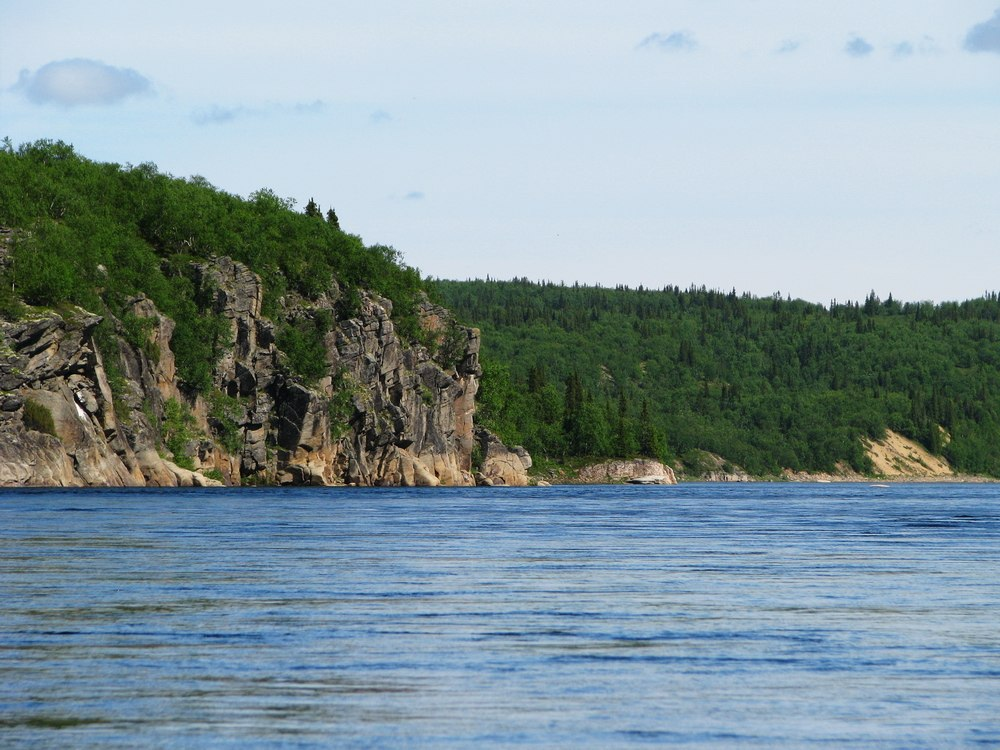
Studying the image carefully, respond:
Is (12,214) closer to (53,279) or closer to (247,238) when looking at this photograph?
(53,279)

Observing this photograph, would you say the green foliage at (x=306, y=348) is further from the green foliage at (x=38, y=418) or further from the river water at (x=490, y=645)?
the river water at (x=490, y=645)

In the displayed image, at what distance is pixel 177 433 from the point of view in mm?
131000

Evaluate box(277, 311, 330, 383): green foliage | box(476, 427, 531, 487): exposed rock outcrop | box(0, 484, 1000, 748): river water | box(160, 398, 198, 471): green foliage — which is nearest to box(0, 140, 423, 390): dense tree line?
box(277, 311, 330, 383): green foliage

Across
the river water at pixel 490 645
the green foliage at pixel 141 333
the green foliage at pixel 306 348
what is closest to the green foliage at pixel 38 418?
the green foliage at pixel 141 333

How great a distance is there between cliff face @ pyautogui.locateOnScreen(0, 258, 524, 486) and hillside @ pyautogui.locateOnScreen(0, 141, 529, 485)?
0.20m

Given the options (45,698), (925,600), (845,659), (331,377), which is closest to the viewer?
(45,698)

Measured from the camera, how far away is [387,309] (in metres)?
172

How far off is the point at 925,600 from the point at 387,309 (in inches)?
5554

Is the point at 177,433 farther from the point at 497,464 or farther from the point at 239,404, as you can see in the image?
the point at 497,464

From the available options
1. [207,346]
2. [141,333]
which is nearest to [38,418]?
[141,333]

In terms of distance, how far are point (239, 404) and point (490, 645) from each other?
120 meters

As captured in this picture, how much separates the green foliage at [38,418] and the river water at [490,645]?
5645cm

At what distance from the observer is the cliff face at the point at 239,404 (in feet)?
352

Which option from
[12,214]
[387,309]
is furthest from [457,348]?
[12,214]
